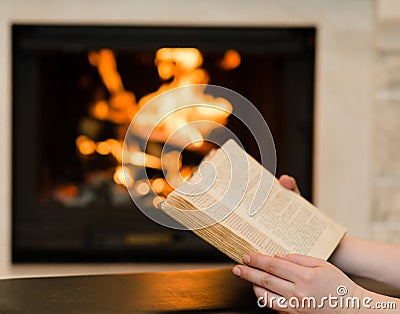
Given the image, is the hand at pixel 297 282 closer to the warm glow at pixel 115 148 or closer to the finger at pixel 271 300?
the finger at pixel 271 300

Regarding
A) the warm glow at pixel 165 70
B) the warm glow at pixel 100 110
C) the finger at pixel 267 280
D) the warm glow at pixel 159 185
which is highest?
the warm glow at pixel 165 70

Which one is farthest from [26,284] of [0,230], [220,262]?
[220,262]

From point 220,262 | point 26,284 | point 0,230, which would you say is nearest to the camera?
point 26,284

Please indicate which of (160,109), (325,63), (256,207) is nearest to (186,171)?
(160,109)

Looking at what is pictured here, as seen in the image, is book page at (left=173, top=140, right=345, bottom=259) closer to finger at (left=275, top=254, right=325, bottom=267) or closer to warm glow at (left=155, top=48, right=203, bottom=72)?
finger at (left=275, top=254, right=325, bottom=267)

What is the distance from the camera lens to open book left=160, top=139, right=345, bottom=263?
0.82m

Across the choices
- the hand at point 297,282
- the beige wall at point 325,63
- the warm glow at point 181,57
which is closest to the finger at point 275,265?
the hand at point 297,282

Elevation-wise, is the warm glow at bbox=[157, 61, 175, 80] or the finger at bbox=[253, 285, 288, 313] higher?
the warm glow at bbox=[157, 61, 175, 80]

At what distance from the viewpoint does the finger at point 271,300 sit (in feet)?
2.62

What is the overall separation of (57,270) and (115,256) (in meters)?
0.16

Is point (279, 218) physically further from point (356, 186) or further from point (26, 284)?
point (356, 186)

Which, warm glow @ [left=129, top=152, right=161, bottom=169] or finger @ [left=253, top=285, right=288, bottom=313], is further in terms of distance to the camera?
warm glow @ [left=129, top=152, right=161, bottom=169]

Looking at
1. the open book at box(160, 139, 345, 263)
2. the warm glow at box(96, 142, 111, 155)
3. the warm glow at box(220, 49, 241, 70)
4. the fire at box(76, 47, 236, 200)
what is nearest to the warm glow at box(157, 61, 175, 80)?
the fire at box(76, 47, 236, 200)

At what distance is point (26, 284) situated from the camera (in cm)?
85
